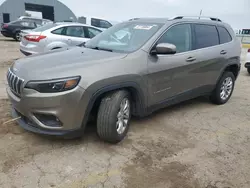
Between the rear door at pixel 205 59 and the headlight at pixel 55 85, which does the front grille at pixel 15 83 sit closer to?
the headlight at pixel 55 85

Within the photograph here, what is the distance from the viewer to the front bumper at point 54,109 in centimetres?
297

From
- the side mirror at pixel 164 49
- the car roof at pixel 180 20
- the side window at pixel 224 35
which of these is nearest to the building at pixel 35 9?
the side window at pixel 224 35

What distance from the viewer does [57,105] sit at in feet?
9.77

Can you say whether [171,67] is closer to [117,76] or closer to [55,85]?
[117,76]

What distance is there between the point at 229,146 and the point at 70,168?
2261 mm

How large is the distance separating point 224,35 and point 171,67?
2.04 meters

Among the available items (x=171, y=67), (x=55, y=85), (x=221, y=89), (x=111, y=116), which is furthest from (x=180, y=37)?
(x=55, y=85)

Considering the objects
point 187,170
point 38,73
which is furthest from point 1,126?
point 187,170

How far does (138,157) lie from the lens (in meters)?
3.30

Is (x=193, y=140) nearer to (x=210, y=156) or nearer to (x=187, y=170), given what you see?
(x=210, y=156)

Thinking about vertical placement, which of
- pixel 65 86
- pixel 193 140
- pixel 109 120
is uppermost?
pixel 65 86

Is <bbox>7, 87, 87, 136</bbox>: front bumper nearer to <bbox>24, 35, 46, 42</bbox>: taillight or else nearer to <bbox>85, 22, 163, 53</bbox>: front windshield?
<bbox>85, 22, 163, 53</bbox>: front windshield

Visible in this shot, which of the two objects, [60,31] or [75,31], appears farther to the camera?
[75,31]

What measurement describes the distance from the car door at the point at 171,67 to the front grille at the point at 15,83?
1.72 m
